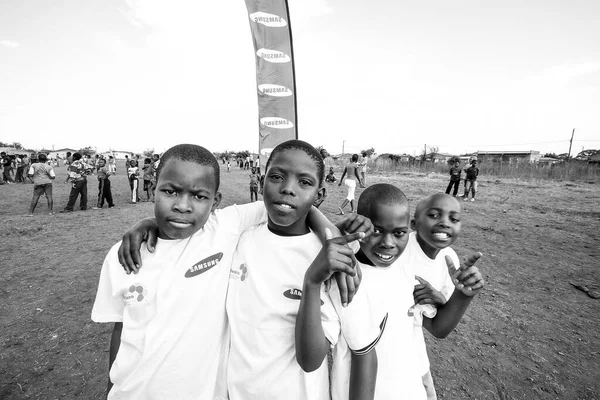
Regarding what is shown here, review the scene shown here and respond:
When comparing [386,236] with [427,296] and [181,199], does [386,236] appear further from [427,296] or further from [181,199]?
[181,199]

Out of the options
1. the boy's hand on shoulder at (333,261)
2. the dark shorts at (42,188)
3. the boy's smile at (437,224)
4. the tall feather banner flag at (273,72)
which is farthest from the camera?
the dark shorts at (42,188)

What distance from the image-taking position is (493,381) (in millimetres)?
2508

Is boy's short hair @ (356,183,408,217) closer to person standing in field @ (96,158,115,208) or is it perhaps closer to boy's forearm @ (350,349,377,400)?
boy's forearm @ (350,349,377,400)

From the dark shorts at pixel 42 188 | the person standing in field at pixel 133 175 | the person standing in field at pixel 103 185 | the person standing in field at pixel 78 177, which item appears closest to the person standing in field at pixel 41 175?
the dark shorts at pixel 42 188

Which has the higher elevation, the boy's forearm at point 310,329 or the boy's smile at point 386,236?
the boy's smile at point 386,236

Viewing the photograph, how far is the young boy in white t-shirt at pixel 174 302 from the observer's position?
1254 mm

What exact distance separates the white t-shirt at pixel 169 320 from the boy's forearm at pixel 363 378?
2.08 feet

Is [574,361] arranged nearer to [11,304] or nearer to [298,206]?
[298,206]

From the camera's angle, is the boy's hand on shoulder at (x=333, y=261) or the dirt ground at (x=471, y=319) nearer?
the boy's hand on shoulder at (x=333, y=261)

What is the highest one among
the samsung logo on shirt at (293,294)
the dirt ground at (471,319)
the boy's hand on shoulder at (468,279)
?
the boy's hand on shoulder at (468,279)

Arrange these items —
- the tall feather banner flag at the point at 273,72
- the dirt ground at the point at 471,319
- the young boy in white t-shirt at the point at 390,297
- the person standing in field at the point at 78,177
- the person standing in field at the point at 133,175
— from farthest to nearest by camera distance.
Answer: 1. the person standing in field at the point at 133,175
2. the person standing in field at the point at 78,177
3. the tall feather banner flag at the point at 273,72
4. the dirt ground at the point at 471,319
5. the young boy in white t-shirt at the point at 390,297

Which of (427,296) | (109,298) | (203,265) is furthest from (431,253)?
(109,298)

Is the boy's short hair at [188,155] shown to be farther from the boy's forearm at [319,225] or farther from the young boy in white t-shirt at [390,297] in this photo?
the young boy in white t-shirt at [390,297]

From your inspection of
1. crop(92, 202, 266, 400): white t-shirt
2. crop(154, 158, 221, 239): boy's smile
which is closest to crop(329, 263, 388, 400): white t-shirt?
crop(92, 202, 266, 400): white t-shirt
